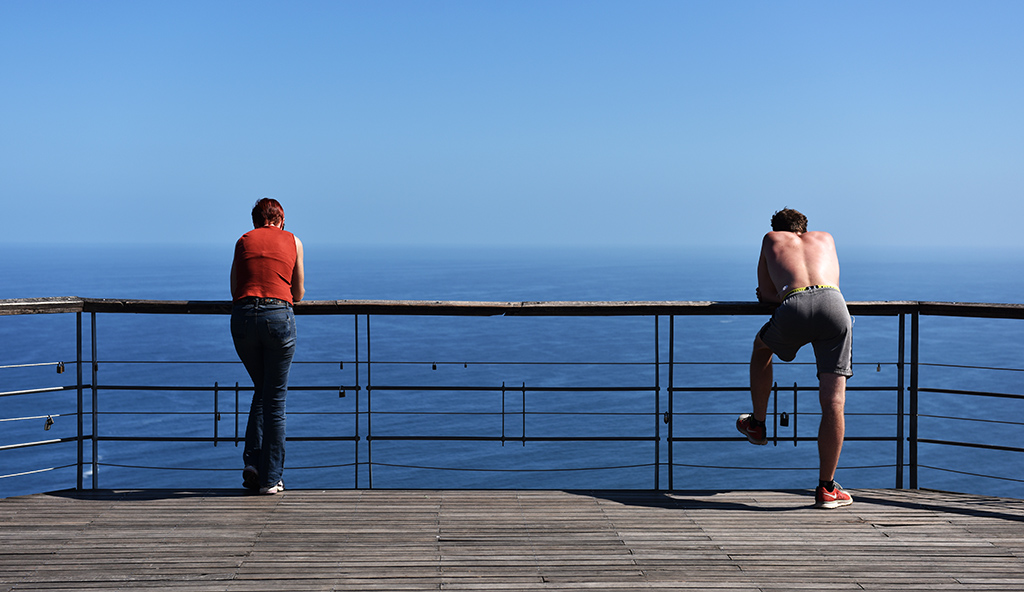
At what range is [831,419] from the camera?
350 centimetres

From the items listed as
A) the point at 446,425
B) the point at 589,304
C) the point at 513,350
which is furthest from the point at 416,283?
the point at 589,304

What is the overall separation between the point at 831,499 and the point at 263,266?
8.95 feet

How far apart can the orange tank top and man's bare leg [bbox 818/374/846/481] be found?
2430 millimetres

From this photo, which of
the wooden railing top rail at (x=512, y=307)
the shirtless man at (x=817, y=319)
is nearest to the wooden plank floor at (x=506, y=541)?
the shirtless man at (x=817, y=319)

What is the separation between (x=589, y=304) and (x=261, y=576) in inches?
73.3

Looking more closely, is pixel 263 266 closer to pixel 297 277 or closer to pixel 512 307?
pixel 297 277

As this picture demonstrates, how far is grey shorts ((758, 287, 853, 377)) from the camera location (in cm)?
340

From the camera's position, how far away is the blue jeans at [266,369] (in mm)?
3543

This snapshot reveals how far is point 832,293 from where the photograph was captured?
342 cm

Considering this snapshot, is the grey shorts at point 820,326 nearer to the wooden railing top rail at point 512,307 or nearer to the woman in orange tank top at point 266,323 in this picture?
the wooden railing top rail at point 512,307

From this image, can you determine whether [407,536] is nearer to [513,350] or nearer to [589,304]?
[589,304]

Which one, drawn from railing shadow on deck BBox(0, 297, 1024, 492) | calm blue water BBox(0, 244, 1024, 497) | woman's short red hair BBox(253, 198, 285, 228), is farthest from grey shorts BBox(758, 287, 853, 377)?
railing shadow on deck BBox(0, 297, 1024, 492)

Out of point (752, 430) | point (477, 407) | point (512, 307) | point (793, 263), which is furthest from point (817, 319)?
point (477, 407)

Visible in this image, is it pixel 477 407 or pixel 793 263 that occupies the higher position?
pixel 793 263
